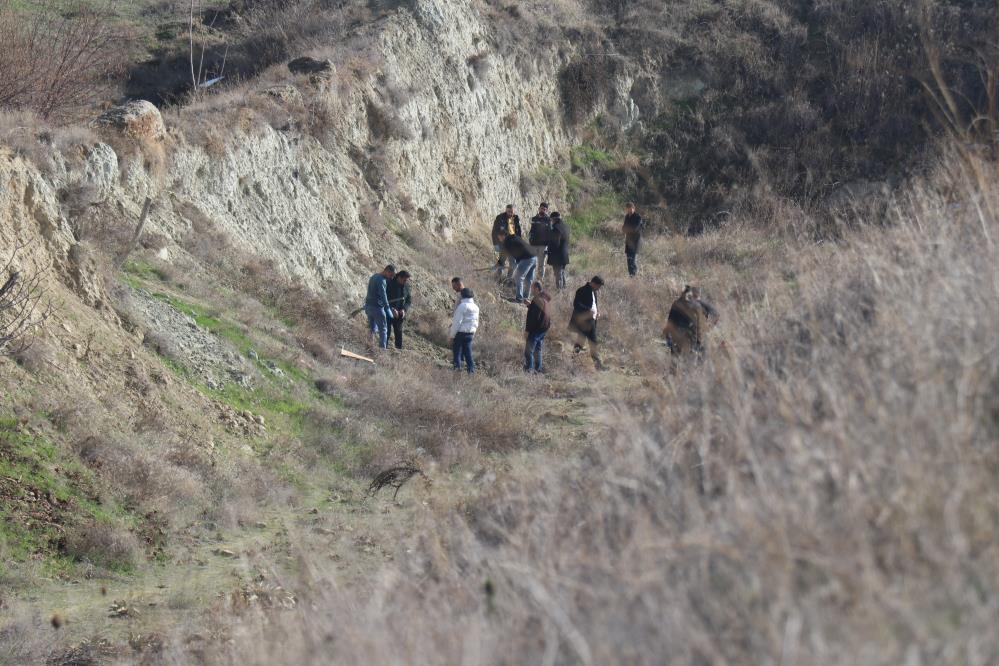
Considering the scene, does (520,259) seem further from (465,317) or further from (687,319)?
(687,319)

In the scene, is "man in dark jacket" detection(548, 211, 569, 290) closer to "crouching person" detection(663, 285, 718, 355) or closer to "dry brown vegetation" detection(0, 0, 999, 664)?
"dry brown vegetation" detection(0, 0, 999, 664)

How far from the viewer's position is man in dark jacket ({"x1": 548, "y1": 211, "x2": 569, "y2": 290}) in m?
20.8

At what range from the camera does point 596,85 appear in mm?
29469

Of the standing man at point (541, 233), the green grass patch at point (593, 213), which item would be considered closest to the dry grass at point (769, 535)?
the standing man at point (541, 233)

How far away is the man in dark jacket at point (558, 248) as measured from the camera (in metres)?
20.8

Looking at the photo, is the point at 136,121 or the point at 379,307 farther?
the point at 379,307

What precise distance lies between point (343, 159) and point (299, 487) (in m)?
10.9

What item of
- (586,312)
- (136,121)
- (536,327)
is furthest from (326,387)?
(136,121)

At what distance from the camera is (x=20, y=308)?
1071cm

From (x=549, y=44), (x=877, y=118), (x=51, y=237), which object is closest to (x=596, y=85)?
(x=549, y=44)

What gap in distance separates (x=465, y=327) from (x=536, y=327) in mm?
1092

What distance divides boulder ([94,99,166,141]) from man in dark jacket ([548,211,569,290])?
7.77 meters

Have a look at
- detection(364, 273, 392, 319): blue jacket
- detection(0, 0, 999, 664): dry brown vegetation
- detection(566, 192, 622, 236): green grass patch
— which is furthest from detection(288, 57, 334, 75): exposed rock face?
detection(566, 192, 622, 236): green grass patch

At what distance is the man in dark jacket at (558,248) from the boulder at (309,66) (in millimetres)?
5656
